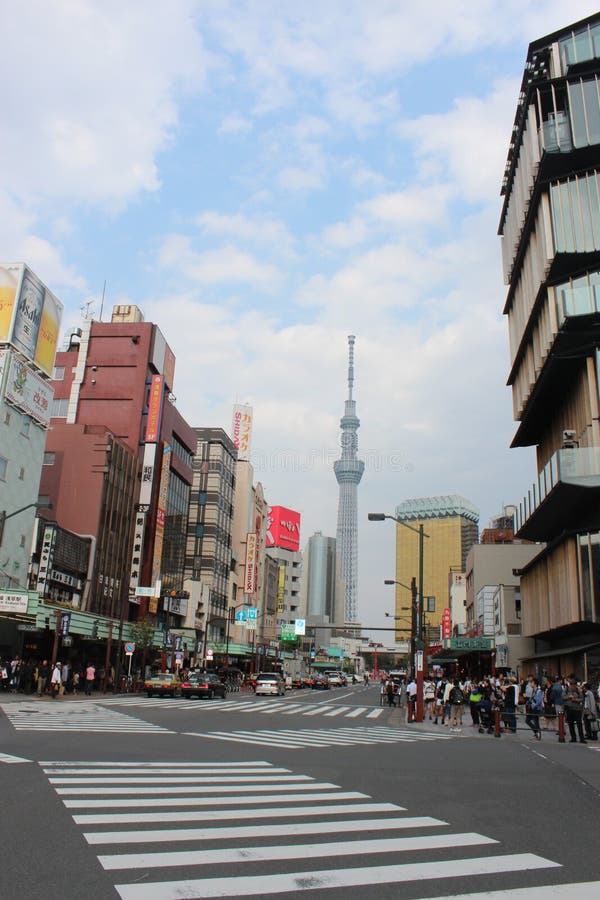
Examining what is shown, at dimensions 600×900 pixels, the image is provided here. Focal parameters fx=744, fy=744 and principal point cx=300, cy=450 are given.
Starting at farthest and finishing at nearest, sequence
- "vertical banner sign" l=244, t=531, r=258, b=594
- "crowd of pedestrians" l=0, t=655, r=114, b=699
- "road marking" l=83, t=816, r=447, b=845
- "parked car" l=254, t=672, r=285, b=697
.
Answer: "vertical banner sign" l=244, t=531, r=258, b=594, "parked car" l=254, t=672, r=285, b=697, "crowd of pedestrians" l=0, t=655, r=114, b=699, "road marking" l=83, t=816, r=447, b=845

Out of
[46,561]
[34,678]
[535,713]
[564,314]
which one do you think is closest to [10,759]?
[535,713]

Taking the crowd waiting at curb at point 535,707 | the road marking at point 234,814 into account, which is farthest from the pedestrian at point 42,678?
the road marking at point 234,814

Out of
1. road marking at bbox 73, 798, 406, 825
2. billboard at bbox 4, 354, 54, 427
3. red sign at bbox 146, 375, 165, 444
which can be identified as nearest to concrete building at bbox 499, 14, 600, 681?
road marking at bbox 73, 798, 406, 825

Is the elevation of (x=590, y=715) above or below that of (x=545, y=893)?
above

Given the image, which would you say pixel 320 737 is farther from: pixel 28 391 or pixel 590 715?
pixel 28 391

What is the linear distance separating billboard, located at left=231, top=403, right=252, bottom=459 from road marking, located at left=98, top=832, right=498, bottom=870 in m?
100

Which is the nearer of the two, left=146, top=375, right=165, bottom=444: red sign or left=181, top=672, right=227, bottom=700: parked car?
left=181, top=672, right=227, bottom=700: parked car

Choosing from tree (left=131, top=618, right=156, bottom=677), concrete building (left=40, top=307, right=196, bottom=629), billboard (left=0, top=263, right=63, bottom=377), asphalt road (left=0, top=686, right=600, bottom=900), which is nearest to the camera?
asphalt road (left=0, top=686, right=600, bottom=900)

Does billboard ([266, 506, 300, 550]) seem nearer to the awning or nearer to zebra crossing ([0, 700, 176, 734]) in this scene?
the awning

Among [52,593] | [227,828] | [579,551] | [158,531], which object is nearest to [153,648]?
[158,531]

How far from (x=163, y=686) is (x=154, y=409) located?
28694 millimetres

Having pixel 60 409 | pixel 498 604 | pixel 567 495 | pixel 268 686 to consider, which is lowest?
pixel 268 686

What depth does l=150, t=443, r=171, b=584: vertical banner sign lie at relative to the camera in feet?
206

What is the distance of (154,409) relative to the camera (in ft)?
216
